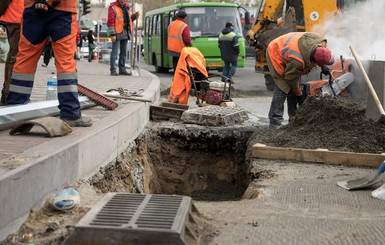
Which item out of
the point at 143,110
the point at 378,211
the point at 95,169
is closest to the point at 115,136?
the point at 95,169

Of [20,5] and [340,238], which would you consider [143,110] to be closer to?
[20,5]

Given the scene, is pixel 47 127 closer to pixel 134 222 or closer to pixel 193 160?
pixel 134 222

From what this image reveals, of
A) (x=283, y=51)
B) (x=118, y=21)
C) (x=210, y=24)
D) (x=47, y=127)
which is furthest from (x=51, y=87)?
(x=210, y=24)

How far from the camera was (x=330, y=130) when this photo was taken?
7.24 m

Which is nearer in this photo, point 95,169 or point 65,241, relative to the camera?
point 65,241

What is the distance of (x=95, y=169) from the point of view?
5.12m

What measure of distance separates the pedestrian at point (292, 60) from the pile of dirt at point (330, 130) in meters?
0.50

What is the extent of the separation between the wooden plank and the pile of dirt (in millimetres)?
261

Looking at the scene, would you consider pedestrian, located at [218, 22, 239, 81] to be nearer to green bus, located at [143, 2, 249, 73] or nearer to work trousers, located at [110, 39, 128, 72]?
work trousers, located at [110, 39, 128, 72]

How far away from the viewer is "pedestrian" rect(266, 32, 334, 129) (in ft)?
25.6

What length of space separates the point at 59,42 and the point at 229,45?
40.6 feet

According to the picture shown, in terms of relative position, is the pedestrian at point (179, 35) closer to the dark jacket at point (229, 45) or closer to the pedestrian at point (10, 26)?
the dark jacket at point (229, 45)

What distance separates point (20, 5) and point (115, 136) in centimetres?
250

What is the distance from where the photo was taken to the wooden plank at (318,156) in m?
6.23
